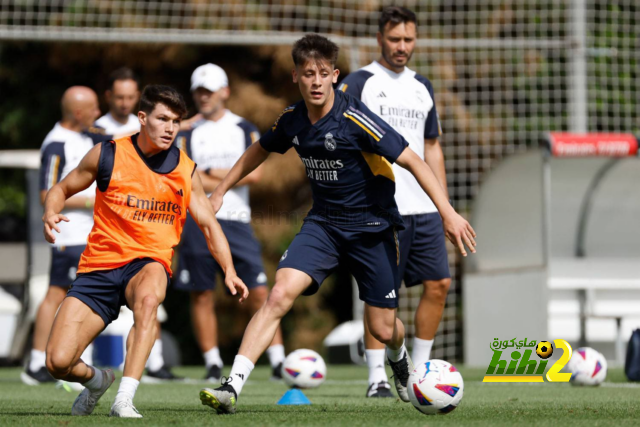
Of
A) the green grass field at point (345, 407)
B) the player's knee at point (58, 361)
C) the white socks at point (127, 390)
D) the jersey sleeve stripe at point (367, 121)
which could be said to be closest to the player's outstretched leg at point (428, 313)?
the green grass field at point (345, 407)

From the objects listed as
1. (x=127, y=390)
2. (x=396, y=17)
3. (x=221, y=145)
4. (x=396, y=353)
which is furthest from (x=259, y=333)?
(x=221, y=145)

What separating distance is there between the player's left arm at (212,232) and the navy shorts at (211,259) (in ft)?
9.82

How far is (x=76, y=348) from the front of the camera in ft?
18.0

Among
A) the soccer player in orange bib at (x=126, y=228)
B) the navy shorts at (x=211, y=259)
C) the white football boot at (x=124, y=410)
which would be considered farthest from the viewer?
the navy shorts at (x=211, y=259)

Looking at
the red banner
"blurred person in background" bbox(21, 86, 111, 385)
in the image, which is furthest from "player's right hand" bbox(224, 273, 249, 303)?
the red banner

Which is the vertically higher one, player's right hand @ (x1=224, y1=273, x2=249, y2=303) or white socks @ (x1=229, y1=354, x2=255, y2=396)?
player's right hand @ (x1=224, y1=273, x2=249, y2=303)

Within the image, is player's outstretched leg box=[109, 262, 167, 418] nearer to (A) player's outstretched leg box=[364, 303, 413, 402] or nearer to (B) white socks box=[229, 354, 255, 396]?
(B) white socks box=[229, 354, 255, 396]

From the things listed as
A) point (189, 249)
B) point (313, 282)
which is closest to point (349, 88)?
point (313, 282)

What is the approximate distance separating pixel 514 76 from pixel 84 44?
20.6ft

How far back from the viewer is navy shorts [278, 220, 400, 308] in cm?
586

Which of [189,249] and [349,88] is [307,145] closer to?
[349,88]

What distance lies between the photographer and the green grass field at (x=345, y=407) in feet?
16.3

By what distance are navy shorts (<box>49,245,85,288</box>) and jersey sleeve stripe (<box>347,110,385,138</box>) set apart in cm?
332

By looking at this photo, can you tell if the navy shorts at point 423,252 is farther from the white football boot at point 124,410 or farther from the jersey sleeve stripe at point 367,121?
the white football boot at point 124,410
